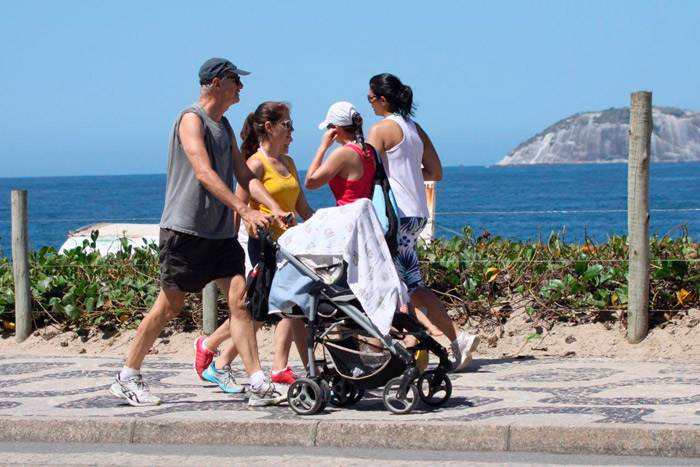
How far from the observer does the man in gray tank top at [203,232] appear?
21.0ft

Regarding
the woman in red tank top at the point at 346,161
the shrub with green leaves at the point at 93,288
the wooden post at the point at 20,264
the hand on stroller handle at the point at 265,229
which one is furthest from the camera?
the shrub with green leaves at the point at 93,288

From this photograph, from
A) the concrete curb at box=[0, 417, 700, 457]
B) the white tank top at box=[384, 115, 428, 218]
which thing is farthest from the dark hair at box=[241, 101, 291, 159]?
the concrete curb at box=[0, 417, 700, 457]

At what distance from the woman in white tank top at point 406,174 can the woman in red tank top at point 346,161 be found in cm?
45

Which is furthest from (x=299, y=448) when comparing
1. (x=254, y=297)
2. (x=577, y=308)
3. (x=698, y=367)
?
(x=577, y=308)

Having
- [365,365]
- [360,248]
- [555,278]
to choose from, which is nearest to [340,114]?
[360,248]

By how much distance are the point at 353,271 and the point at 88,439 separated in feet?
5.79

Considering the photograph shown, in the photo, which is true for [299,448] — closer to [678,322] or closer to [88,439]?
[88,439]

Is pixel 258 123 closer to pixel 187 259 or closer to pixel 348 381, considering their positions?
pixel 187 259

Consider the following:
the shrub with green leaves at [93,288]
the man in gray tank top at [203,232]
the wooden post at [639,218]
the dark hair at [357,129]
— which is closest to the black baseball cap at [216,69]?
the man in gray tank top at [203,232]

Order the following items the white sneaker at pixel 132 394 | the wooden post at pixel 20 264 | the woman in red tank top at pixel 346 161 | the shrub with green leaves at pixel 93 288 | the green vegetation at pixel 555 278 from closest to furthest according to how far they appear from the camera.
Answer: the white sneaker at pixel 132 394 < the woman in red tank top at pixel 346 161 < the green vegetation at pixel 555 278 < the wooden post at pixel 20 264 < the shrub with green leaves at pixel 93 288

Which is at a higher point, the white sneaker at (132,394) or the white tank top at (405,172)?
the white tank top at (405,172)

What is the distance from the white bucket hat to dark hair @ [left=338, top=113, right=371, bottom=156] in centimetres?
2

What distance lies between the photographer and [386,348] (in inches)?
241

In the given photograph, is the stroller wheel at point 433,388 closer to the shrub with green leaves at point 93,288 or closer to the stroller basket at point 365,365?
the stroller basket at point 365,365
